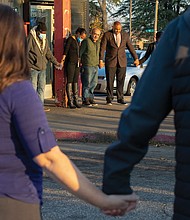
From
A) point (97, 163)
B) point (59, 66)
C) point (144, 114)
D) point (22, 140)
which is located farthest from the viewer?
point (59, 66)

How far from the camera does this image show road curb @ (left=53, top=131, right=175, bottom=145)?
1023 centimetres

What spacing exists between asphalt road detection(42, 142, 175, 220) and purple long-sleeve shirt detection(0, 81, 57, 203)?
3.01 m

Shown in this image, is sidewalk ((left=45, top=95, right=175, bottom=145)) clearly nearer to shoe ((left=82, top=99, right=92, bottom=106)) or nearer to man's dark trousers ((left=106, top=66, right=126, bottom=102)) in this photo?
shoe ((left=82, top=99, right=92, bottom=106))

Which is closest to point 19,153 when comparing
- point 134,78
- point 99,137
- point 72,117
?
point 99,137

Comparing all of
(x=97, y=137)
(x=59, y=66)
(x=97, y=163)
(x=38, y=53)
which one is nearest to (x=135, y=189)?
(x=97, y=163)

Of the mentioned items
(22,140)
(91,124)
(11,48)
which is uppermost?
(11,48)

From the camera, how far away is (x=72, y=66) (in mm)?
13719

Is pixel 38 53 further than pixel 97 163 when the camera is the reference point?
Yes

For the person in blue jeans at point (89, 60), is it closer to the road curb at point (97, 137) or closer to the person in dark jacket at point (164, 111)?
the road curb at point (97, 137)

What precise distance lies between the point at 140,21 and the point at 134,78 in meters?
46.9

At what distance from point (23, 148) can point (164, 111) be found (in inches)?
27.1

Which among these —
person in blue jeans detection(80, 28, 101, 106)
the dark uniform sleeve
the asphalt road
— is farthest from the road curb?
the dark uniform sleeve

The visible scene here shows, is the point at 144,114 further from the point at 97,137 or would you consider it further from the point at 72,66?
the point at 72,66

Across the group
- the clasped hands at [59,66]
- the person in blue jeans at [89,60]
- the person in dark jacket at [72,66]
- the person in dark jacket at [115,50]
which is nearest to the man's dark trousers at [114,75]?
the person in dark jacket at [115,50]
